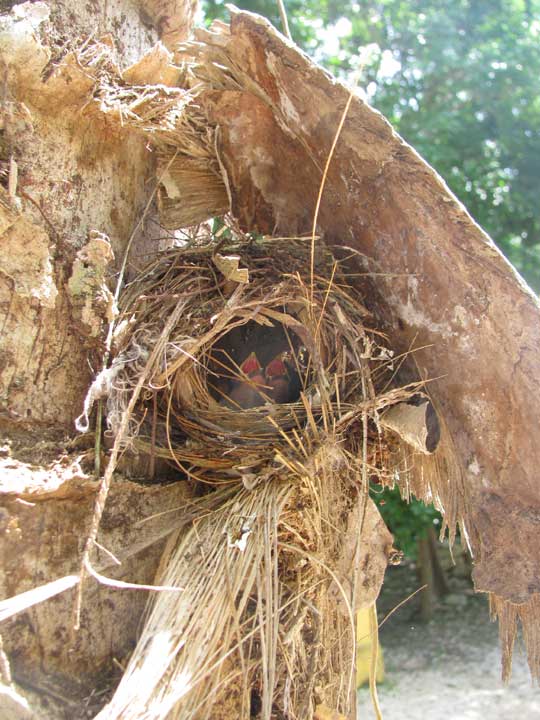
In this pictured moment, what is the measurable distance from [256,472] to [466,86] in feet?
18.7

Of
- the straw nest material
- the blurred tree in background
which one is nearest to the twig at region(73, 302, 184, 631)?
the straw nest material

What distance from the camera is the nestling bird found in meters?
1.69

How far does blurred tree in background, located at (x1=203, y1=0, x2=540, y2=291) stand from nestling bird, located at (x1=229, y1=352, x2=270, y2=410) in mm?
→ 4595

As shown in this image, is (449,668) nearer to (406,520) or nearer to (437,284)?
(406,520)

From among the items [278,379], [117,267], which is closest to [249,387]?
[278,379]

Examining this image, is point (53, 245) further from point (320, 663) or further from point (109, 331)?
point (320, 663)

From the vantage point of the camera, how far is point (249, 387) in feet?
5.58

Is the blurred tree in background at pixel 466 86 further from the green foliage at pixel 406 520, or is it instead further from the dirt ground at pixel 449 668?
the dirt ground at pixel 449 668

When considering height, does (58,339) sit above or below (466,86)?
below

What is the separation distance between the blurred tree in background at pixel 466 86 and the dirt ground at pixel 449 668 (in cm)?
315

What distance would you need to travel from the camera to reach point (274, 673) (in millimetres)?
1157

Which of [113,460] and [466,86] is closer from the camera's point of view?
[113,460]

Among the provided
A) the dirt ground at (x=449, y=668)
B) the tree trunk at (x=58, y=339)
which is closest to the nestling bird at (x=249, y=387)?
the tree trunk at (x=58, y=339)

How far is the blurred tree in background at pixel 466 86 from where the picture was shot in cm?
599
